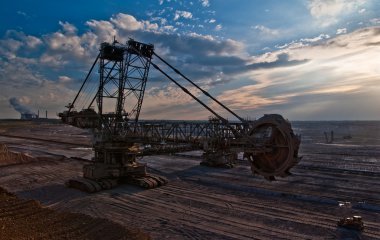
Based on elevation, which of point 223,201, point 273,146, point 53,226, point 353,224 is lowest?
point 53,226

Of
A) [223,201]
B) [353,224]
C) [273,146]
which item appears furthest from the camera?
[223,201]

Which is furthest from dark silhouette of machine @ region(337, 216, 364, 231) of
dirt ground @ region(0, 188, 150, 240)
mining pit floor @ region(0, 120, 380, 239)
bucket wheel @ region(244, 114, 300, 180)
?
dirt ground @ region(0, 188, 150, 240)

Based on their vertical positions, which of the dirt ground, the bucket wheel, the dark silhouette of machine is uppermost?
the bucket wheel

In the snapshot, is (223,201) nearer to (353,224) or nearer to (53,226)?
(353,224)

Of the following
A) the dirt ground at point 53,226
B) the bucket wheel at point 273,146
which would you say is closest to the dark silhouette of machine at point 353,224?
the bucket wheel at point 273,146

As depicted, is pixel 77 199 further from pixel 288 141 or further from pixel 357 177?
pixel 357 177

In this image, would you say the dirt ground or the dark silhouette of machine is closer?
the dirt ground

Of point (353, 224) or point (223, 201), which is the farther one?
point (223, 201)

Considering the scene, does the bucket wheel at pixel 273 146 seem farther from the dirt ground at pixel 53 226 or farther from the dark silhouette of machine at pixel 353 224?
the dirt ground at pixel 53 226

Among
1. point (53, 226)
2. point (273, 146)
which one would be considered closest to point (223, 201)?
point (273, 146)

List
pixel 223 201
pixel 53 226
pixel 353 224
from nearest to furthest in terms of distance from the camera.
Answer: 1. pixel 53 226
2. pixel 353 224
3. pixel 223 201

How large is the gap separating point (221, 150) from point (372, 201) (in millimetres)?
10908

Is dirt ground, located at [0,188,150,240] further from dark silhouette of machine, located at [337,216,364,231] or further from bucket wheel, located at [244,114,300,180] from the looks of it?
dark silhouette of machine, located at [337,216,364,231]

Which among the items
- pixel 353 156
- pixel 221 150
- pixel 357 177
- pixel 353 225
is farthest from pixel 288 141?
pixel 353 156
